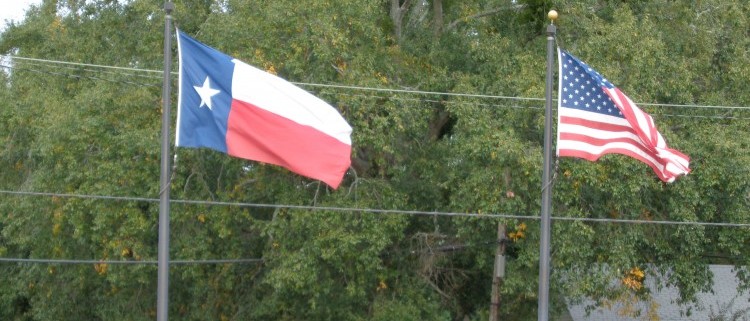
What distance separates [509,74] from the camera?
67.9 ft

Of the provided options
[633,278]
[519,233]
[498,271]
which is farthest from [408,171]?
[633,278]

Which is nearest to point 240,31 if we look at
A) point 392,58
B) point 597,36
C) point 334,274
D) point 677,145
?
point 392,58

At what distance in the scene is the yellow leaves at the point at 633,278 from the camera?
1981 cm

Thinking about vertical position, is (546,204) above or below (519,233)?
above

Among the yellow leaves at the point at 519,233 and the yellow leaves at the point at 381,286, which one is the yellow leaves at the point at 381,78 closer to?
the yellow leaves at the point at 519,233

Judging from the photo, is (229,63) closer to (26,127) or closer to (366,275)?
(366,275)

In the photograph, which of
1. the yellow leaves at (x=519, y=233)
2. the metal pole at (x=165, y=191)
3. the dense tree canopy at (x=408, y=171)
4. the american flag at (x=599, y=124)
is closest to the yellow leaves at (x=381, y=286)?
the dense tree canopy at (x=408, y=171)

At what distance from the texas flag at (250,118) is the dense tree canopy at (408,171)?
565 cm

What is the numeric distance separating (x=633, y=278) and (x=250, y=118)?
10.2 meters

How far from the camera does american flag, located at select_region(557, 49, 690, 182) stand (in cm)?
1351

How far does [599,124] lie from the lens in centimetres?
1368

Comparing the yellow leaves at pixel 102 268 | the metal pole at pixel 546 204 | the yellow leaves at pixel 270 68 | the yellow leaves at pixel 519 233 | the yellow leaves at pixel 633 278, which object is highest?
the yellow leaves at pixel 270 68

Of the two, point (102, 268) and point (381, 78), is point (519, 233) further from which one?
point (102, 268)

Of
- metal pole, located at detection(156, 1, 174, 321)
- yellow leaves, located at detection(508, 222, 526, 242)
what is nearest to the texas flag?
metal pole, located at detection(156, 1, 174, 321)
